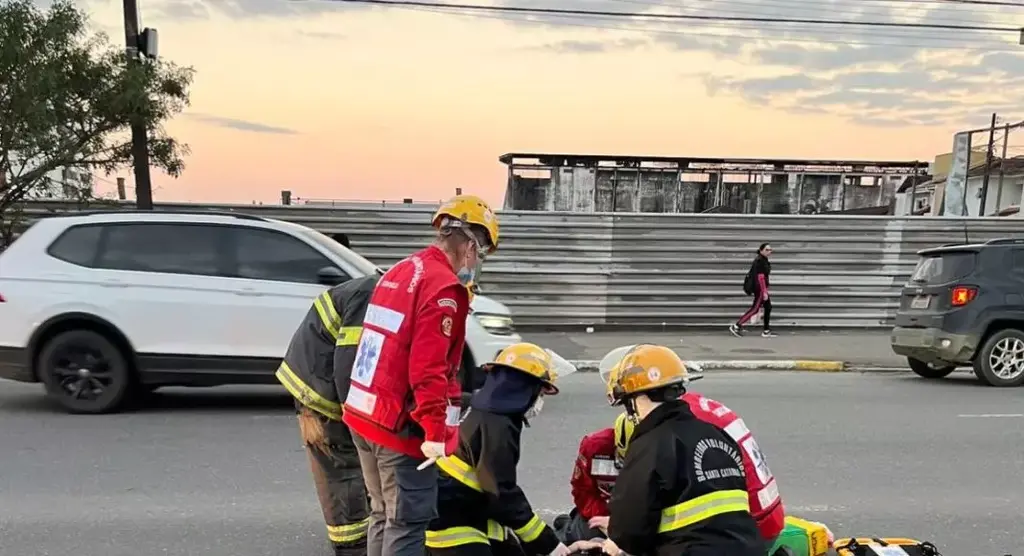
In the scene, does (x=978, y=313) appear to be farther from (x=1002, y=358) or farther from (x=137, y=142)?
(x=137, y=142)

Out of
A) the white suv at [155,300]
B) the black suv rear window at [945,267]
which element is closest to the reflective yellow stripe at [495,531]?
the white suv at [155,300]

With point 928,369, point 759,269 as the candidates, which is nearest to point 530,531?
point 928,369

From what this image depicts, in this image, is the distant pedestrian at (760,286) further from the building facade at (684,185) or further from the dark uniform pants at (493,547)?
the building facade at (684,185)

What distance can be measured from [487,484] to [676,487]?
0.80 m

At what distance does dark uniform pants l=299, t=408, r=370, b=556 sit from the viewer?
11.4ft

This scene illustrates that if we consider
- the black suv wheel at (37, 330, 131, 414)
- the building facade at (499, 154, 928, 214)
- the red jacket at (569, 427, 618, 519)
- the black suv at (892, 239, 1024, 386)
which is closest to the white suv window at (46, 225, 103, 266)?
the black suv wheel at (37, 330, 131, 414)

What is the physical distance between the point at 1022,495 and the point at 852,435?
1.61 m

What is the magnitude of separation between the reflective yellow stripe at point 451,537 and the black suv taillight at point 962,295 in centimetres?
815

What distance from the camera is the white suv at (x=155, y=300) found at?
6.55 metres

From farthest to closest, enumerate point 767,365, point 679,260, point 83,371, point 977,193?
point 977,193 < point 679,260 < point 767,365 < point 83,371

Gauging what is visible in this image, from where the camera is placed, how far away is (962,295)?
9000mm

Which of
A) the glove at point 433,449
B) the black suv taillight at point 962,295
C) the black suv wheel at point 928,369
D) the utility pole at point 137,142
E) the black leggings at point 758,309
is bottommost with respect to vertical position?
→ the black suv wheel at point 928,369

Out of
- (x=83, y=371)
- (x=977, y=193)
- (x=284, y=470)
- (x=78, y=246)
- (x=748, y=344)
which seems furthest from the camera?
(x=977, y=193)

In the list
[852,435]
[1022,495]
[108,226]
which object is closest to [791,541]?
[1022,495]
